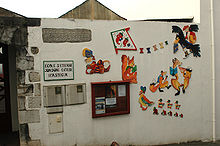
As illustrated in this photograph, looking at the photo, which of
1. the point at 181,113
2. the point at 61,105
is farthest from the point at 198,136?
the point at 61,105

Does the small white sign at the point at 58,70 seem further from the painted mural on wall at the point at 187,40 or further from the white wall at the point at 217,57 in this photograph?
the white wall at the point at 217,57

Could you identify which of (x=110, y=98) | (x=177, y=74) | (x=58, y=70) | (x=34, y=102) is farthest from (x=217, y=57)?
(x=34, y=102)

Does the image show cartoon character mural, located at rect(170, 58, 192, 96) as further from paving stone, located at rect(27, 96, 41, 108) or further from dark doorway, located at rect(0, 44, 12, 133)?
dark doorway, located at rect(0, 44, 12, 133)

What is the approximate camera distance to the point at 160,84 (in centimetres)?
498

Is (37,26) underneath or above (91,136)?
above

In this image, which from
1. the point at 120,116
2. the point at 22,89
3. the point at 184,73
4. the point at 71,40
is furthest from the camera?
the point at 184,73

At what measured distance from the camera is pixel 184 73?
5164 mm

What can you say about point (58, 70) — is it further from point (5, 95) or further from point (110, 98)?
point (5, 95)

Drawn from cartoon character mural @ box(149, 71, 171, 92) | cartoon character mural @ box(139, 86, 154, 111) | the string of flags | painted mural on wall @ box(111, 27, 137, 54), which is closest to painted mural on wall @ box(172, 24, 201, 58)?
the string of flags

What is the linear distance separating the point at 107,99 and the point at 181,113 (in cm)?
221

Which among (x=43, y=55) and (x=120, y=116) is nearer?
(x=43, y=55)

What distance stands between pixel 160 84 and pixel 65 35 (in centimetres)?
274

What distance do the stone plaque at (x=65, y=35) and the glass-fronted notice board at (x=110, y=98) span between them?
1.10 metres

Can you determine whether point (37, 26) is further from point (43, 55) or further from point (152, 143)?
point (152, 143)
